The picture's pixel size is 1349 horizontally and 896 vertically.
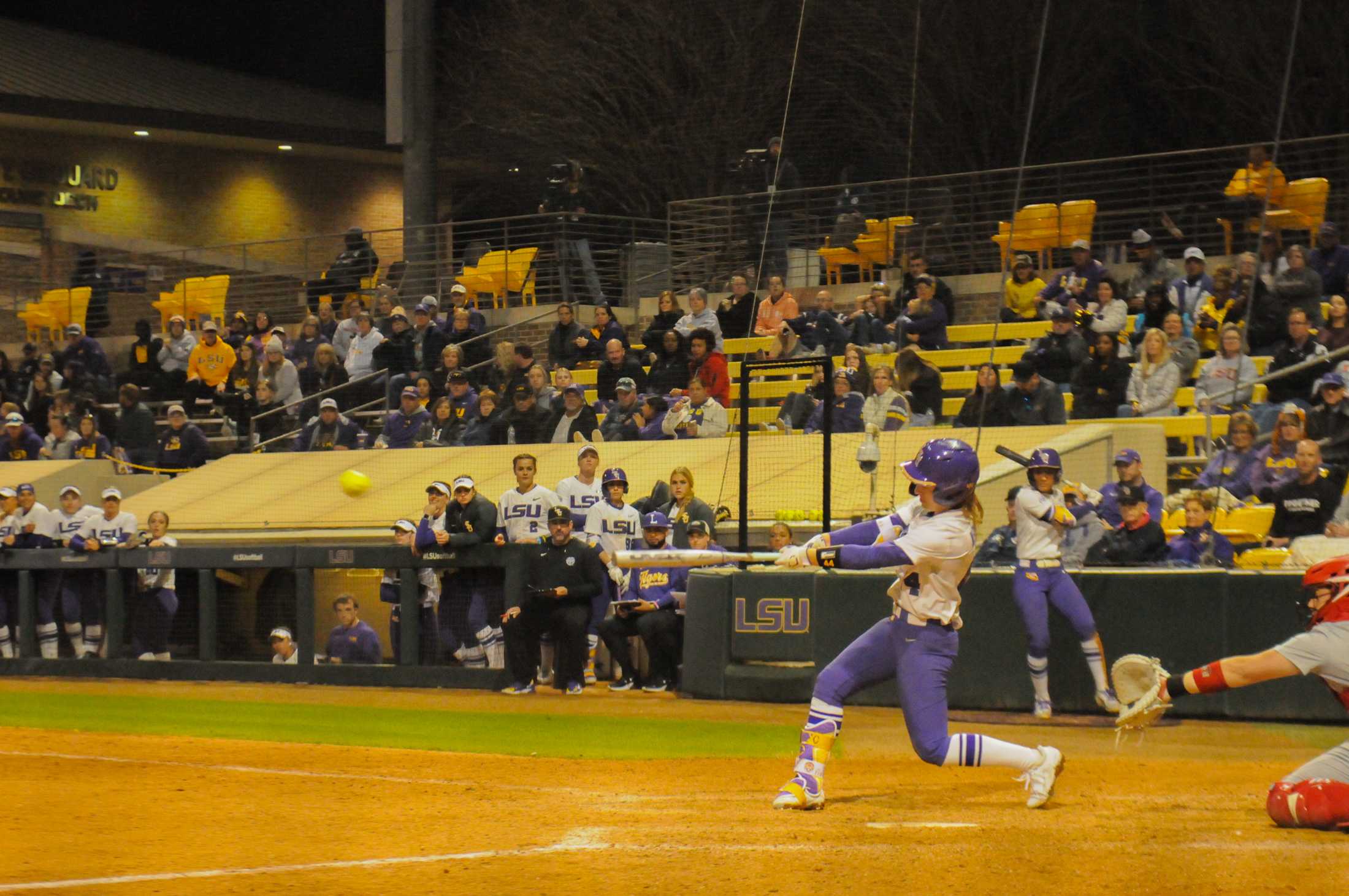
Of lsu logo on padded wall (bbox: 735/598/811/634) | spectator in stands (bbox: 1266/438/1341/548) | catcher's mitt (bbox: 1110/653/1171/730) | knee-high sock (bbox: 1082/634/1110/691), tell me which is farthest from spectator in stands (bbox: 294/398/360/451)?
catcher's mitt (bbox: 1110/653/1171/730)

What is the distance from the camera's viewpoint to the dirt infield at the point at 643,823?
5.97 metres

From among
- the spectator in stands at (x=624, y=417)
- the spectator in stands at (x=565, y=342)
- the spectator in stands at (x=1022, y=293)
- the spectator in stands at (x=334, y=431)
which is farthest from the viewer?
the spectator in stands at (x=334, y=431)

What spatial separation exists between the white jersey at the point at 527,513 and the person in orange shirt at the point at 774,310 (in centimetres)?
481

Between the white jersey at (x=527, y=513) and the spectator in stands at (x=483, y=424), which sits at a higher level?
the spectator in stands at (x=483, y=424)

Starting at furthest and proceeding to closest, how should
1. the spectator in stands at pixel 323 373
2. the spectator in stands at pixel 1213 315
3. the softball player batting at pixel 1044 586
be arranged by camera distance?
the spectator in stands at pixel 323 373
the spectator in stands at pixel 1213 315
the softball player batting at pixel 1044 586

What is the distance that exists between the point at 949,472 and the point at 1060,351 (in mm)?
8704

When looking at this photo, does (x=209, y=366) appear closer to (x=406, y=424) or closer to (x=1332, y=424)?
(x=406, y=424)

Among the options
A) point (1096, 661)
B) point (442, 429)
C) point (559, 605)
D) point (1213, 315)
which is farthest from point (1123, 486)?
point (442, 429)

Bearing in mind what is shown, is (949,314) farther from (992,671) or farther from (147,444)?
(147,444)

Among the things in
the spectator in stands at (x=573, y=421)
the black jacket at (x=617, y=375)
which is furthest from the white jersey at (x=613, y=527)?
the black jacket at (x=617, y=375)

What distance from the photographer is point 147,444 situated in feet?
68.0

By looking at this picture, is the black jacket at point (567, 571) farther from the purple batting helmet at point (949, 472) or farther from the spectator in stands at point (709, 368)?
the purple batting helmet at point (949, 472)

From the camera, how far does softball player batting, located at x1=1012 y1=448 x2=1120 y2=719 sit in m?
11.2

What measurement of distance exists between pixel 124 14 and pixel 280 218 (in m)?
7.11
